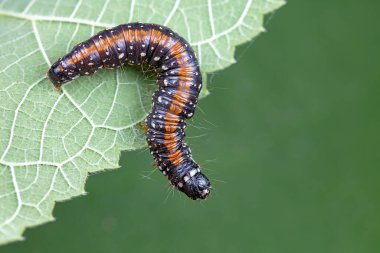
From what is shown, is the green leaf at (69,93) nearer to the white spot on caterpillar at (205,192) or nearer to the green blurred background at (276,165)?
the white spot on caterpillar at (205,192)

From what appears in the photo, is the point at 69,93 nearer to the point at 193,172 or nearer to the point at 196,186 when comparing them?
the point at 193,172

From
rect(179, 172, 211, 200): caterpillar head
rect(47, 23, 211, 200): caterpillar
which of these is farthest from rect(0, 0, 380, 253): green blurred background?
rect(47, 23, 211, 200): caterpillar

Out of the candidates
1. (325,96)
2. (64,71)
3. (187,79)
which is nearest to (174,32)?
(187,79)

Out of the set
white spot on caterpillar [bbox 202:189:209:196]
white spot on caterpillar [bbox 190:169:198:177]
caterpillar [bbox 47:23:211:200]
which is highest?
caterpillar [bbox 47:23:211:200]

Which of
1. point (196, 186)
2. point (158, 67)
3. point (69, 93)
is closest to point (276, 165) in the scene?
point (196, 186)

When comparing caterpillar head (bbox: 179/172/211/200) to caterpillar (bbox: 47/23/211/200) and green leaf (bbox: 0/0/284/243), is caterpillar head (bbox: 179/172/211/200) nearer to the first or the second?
caterpillar (bbox: 47/23/211/200)

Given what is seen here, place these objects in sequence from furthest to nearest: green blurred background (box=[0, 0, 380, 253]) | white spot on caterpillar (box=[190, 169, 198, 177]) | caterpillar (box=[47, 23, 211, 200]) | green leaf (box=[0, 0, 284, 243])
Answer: green blurred background (box=[0, 0, 380, 253]) → white spot on caterpillar (box=[190, 169, 198, 177]) → caterpillar (box=[47, 23, 211, 200]) → green leaf (box=[0, 0, 284, 243])
